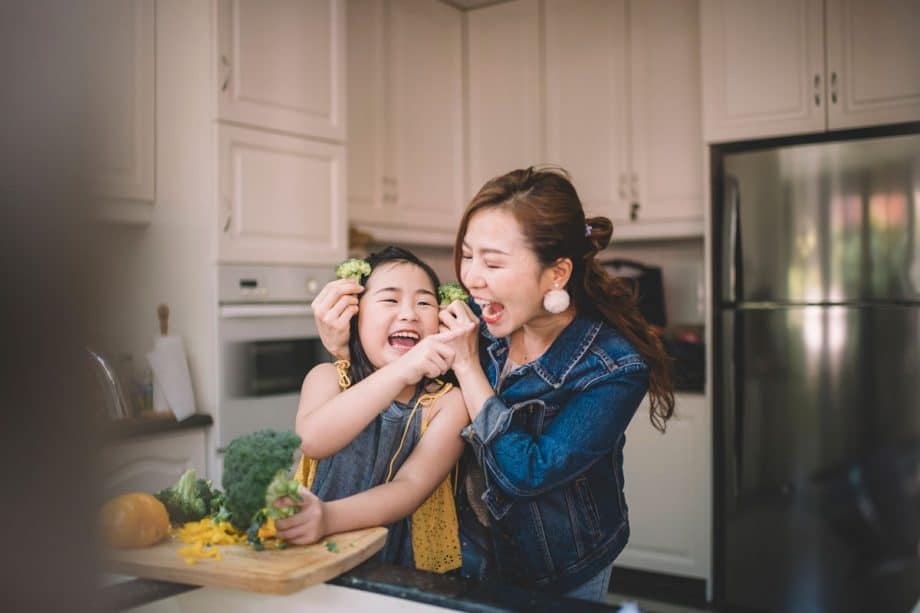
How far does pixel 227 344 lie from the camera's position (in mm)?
2584

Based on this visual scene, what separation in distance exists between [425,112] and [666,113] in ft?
3.22

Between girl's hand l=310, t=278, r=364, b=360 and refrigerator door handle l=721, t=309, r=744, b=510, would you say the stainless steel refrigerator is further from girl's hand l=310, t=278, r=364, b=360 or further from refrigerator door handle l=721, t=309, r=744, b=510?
girl's hand l=310, t=278, r=364, b=360

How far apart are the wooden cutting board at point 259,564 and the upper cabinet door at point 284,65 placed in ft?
5.93

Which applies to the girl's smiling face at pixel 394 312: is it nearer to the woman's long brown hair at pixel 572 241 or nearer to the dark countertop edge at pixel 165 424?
the woman's long brown hair at pixel 572 241

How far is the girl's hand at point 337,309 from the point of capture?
1.24 m

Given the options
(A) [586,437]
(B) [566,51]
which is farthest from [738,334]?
(A) [586,437]

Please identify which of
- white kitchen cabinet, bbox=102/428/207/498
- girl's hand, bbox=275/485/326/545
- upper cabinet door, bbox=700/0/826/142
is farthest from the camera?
upper cabinet door, bbox=700/0/826/142

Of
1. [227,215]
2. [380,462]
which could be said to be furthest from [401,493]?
[227,215]

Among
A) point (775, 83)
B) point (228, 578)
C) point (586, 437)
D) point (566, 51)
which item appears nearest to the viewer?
point (228, 578)

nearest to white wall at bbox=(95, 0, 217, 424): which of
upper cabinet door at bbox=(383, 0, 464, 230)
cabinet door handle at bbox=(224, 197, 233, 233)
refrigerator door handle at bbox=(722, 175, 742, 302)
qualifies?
cabinet door handle at bbox=(224, 197, 233, 233)

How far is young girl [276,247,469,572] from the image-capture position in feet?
3.77

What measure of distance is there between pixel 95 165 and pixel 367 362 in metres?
1.13

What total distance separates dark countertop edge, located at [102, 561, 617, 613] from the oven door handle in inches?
58.3

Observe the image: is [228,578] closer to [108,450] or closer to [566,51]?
[108,450]
